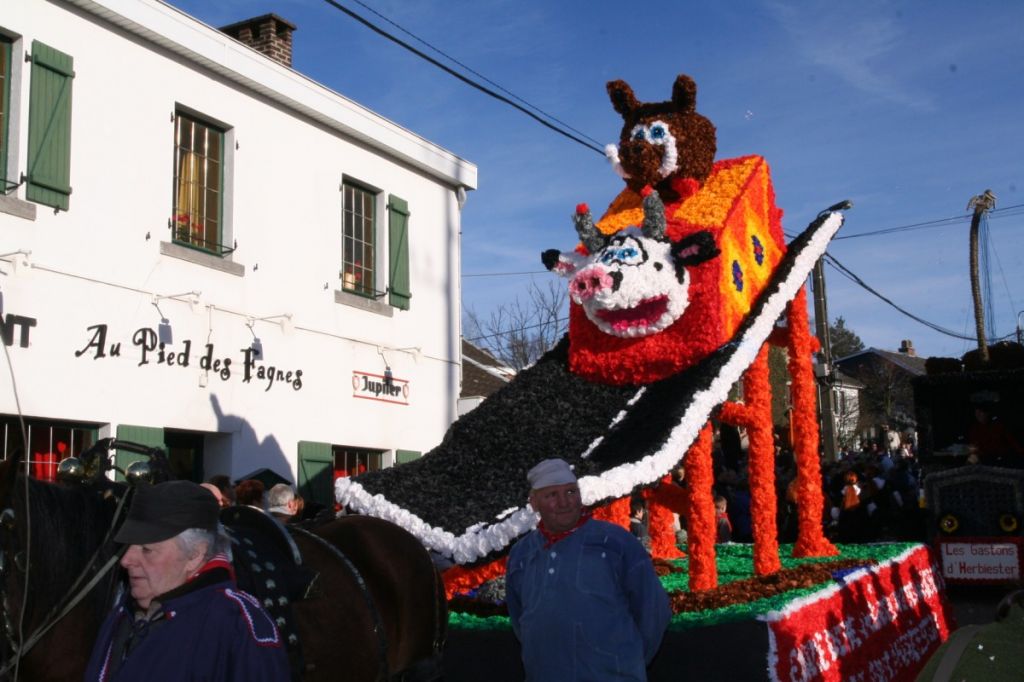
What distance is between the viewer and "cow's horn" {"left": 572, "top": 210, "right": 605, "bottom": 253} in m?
7.47

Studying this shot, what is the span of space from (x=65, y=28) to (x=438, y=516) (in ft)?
22.0

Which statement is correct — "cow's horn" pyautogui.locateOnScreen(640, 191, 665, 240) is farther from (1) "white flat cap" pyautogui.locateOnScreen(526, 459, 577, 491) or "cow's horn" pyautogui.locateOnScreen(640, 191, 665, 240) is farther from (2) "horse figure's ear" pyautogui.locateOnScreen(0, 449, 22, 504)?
(2) "horse figure's ear" pyautogui.locateOnScreen(0, 449, 22, 504)

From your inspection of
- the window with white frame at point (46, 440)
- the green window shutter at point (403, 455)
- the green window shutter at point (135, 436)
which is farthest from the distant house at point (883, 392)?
the window with white frame at point (46, 440)

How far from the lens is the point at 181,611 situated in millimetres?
2590

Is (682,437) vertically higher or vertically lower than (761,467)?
higher

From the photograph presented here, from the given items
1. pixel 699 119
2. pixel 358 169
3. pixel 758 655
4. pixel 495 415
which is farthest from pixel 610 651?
pixel 358 169

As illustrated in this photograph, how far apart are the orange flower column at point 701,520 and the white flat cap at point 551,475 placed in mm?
2726

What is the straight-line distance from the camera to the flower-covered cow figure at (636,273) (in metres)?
7.07

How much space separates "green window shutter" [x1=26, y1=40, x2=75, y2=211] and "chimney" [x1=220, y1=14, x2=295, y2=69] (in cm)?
418

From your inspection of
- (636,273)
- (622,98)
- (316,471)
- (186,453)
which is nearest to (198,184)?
(186,453)

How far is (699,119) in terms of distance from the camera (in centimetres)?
817

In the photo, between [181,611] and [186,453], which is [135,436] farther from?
[181,611]

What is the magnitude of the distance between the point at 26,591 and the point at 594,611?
202 cm

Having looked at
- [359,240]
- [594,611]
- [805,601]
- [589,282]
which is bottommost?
[805,601]
